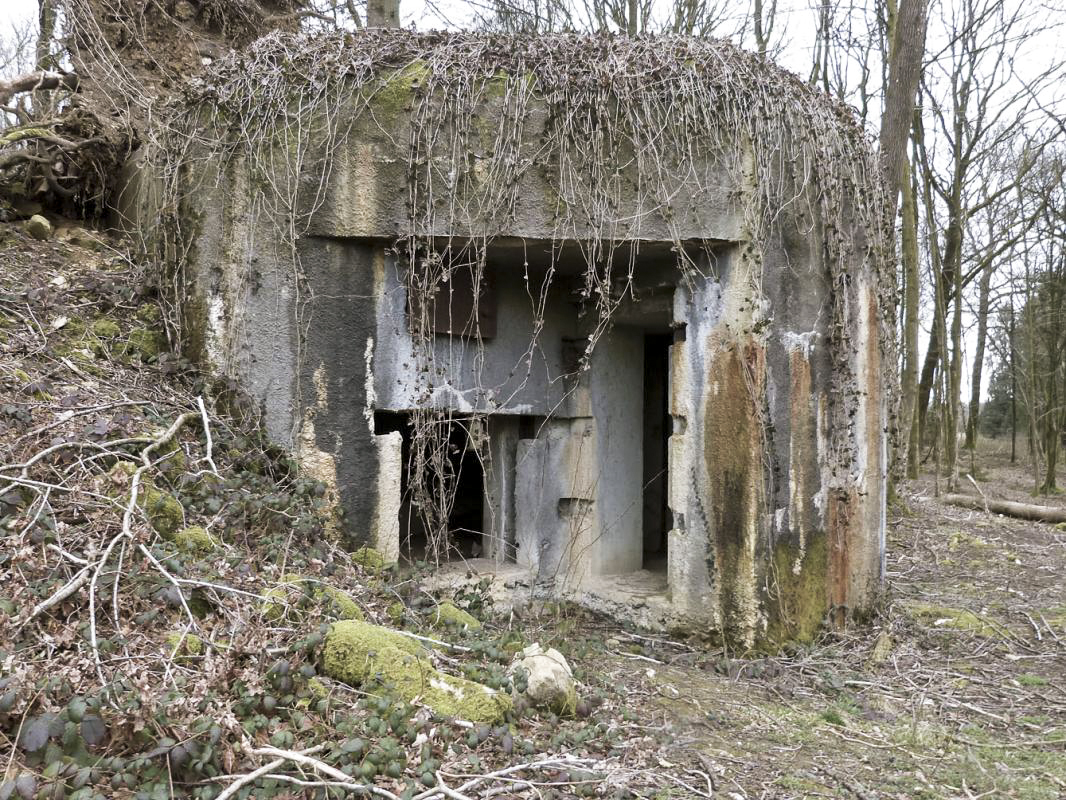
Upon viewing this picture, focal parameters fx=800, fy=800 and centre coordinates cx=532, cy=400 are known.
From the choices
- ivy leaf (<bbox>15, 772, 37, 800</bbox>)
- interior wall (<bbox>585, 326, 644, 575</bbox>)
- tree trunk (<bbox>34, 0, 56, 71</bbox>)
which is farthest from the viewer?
tree trunk (<bbox>34, 0, 56, 71</bbox>)

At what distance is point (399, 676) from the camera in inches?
120

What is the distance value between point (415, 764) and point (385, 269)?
9.12 feet

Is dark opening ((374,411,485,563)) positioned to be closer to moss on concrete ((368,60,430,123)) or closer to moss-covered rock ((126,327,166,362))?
moss-covered rock ((126,327,166,362))

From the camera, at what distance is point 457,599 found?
15.8 feet

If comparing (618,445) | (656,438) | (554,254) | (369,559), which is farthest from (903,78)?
(369,559)

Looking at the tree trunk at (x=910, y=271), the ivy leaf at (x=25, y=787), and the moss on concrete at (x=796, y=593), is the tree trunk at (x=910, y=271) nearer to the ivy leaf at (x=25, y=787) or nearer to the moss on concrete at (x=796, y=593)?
the moss on concrete at (x=796, y=593)

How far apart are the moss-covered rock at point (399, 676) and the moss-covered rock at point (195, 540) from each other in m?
0.75

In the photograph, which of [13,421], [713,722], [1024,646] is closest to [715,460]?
[713,722]

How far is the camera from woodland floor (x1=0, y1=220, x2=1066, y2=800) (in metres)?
2.42

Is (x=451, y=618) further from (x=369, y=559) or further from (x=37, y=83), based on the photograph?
(x=37, y=83)

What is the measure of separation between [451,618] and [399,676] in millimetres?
1041

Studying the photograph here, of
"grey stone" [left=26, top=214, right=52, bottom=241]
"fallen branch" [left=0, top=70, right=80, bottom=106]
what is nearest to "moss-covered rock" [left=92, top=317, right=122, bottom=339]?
"grey stone" [left=26, top=214, right=52, bottom=241]

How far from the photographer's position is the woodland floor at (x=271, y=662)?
242 centimetres

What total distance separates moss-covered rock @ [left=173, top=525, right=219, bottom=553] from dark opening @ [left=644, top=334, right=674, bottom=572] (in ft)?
13.3
